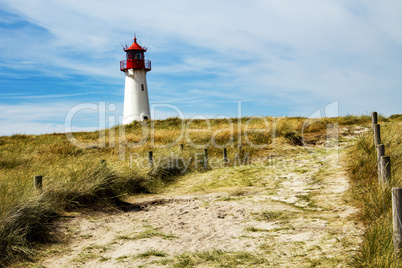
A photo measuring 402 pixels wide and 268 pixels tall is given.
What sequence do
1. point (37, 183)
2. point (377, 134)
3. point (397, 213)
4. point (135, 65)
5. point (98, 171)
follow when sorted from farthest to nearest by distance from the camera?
point (135, 65) → point (377, 134) → point (98, 171) → point (37, 183) → point (397, 213)

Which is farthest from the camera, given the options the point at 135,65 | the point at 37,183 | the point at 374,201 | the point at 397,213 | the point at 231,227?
the point at 135,65

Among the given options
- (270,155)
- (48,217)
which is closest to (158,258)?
(48,217)

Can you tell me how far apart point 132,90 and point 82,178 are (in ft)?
83.8

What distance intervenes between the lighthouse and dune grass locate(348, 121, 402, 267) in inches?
979

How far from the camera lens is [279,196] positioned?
7367 millimetres

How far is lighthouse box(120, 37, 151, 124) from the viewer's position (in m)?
32.2

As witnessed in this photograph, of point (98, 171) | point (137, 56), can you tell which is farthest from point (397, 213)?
point (137, 56)

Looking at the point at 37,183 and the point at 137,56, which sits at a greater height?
the point at 137,56

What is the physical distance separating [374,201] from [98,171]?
5.84 meters

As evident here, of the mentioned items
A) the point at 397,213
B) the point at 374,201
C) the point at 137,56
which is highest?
the point at 137,56

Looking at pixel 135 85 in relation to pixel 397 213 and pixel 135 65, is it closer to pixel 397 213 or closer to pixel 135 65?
pixel 135 65

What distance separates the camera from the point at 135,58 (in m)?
32.7

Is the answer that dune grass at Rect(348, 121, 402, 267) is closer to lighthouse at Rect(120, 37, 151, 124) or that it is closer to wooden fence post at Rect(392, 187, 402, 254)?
wooden fence post at Rect(392, 187, 402, 254)

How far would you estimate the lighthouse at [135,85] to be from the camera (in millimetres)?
32156
